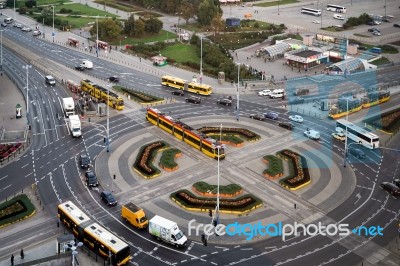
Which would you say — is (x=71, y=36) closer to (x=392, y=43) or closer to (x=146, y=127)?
(x=146, y=127)

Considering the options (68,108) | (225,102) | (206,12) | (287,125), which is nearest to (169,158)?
(287,125)

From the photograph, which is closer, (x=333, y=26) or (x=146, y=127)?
(x=146, y=127)

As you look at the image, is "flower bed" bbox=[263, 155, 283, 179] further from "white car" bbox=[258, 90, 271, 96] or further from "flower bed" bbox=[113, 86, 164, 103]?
"flower bed" bbox=[113, 86, 164, 103]

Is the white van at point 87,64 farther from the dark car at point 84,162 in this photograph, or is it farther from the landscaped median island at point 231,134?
the dark car at point 84,162

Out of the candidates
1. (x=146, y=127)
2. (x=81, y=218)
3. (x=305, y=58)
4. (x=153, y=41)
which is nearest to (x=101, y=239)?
(x=81, y=218)

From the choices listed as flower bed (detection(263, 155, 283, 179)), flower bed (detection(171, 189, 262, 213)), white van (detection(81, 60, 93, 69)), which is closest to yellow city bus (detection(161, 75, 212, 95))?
white van (detection(81, 60, 93, 69))

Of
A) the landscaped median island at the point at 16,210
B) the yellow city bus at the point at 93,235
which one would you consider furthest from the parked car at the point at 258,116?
the landscaped median island at the point at 16,210

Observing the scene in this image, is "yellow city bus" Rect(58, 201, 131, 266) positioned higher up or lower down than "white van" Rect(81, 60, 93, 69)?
lower down
